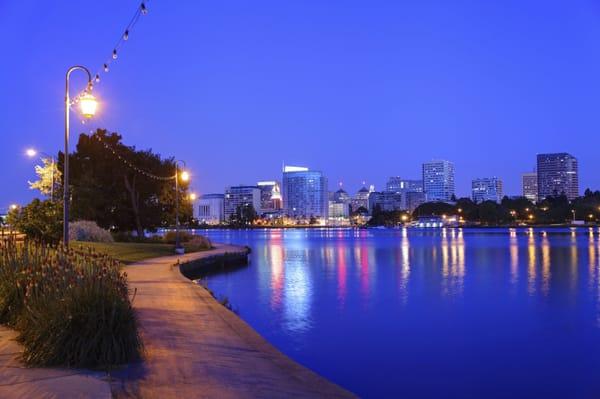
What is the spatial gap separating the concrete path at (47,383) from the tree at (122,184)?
147ft

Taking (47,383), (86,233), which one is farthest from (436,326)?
(86,233)

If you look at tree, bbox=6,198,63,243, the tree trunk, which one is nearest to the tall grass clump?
tree, bbox=6,198,63,243

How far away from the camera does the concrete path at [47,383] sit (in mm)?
7059

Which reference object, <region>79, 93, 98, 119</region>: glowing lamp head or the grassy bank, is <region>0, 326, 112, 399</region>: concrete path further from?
the grassy bank

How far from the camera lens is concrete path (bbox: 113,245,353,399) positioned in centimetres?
786

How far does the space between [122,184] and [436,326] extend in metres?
41.6

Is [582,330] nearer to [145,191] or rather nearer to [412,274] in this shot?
[412,274]

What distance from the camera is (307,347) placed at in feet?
54.4

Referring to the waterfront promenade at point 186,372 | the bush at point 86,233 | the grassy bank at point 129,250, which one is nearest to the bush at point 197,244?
the grassy bank at point 129,250

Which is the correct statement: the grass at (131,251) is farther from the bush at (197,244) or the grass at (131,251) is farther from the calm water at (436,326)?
A: the bush at (197,244)

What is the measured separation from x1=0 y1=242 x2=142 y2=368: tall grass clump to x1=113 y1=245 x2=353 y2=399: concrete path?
19.7 inches

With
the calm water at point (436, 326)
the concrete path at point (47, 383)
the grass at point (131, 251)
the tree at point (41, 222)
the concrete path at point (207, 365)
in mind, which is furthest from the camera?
the grass at point (131, 251)

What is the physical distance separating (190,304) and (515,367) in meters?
8.02

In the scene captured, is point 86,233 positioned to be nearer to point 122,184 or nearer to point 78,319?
point 122,184
